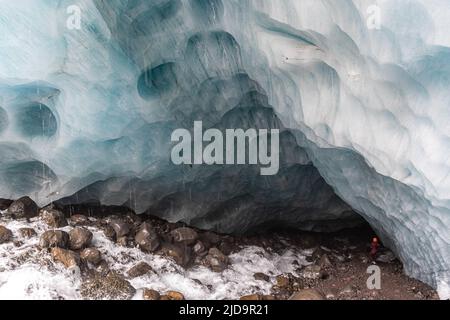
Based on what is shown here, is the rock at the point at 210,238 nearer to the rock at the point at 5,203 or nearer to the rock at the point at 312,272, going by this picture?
the rock at the point at 312,272

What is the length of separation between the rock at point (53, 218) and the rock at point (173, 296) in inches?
57.5

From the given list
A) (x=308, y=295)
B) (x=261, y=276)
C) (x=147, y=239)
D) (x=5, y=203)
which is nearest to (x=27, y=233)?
(x=5, y=203)

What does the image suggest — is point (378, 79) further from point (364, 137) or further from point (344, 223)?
point (344, 223)

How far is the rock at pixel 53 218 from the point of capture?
212 inches

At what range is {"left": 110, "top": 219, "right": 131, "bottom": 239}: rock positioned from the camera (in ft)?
18.2

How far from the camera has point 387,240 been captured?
18.7ft

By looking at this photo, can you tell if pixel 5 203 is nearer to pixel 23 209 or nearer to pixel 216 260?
pixel 23 209

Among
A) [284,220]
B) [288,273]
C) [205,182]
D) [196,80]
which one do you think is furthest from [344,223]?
[196,80]

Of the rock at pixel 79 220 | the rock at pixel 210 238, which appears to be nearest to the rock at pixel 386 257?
the rock at pixel 210 238

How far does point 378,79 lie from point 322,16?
63cm

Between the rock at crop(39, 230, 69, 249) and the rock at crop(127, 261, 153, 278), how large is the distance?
725 millimetres

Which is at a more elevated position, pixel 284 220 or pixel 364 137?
pixel 364 137

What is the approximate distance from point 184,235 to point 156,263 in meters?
0.59

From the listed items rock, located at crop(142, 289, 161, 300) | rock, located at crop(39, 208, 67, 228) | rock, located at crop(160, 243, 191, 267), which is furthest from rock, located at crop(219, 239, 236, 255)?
rock, located at crop(39, 208, 67, 228)
